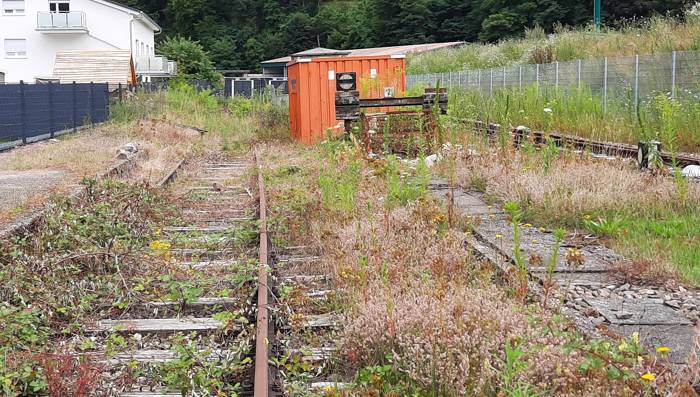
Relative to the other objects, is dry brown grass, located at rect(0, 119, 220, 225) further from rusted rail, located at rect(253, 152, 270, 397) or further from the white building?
the white building

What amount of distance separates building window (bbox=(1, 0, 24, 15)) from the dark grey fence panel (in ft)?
108

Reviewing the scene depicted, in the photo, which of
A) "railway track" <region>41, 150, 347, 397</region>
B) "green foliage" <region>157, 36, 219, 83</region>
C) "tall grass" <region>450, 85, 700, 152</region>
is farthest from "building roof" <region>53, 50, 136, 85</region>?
"railway track" <region>41, 150, 347, 397</region>

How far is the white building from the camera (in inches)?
2154

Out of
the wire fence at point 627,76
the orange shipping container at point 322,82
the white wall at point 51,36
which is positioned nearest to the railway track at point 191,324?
the wire fence at point 627,76

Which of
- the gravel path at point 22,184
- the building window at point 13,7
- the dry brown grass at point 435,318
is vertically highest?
the building window at point 13,7

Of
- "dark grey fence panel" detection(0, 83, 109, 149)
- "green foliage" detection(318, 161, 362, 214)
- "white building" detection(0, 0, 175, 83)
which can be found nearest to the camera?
A: "green foliage" detection(318, 161, 362, 214)

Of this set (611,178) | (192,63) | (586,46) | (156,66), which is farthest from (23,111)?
(156,66)

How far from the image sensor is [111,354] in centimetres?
455

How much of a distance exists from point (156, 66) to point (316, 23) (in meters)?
→ 37.1

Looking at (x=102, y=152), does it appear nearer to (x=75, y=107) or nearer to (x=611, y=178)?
(x=75, y=107)

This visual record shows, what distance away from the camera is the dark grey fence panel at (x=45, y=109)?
18.4m

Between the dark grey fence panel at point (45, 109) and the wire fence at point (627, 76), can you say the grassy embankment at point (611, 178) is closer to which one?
the wire fence at point (627, 76)

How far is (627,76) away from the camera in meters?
16.5

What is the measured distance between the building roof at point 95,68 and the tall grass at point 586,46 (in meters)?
14.3
